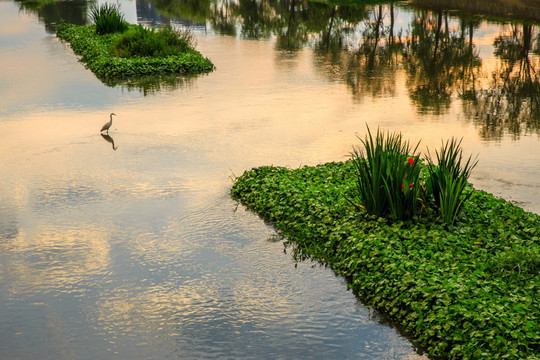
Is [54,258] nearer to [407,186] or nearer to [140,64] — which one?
[407,186]

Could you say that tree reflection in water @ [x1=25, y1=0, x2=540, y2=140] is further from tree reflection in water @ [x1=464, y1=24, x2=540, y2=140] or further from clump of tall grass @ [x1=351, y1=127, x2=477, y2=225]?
clump of tall grass @ [x1=351, y1=127, x2=477, y2=225]

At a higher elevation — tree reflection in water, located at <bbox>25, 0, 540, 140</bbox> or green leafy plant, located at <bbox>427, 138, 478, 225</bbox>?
tree reflection in water, located at <bbox>25, 0, 540, 140</bbox>

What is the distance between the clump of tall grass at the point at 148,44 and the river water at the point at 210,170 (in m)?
Result: 1.24

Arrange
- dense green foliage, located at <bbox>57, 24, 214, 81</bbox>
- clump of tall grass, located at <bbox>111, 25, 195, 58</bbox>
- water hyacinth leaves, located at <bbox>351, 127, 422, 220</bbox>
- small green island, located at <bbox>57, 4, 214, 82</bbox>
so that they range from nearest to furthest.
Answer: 1. water hyacinth leaves, located at <bbox>351, 127, 422, 220</bbox>
2. dense green foliage, located at <bbox>57, 24, 214, 81</bbox>
3. small green island, located at <bbox>57, 4, 214, 82</bbox>
4. clump of tall grass, located at <bbox>111, 25, 195, 58</bbox>

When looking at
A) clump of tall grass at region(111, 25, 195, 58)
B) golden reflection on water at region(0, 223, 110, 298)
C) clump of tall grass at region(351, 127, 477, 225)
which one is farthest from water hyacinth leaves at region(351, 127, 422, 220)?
clump of tall grass at region(111, 25, 195, 58)

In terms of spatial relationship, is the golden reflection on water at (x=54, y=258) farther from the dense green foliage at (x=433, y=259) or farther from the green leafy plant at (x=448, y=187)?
the green leafy plant at (x=448, y=187)

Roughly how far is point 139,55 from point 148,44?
428 millimetres

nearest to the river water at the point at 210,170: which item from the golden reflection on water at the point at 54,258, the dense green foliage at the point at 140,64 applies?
the golden reflection on water at the point at 54,258

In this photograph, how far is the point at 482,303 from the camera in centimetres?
661

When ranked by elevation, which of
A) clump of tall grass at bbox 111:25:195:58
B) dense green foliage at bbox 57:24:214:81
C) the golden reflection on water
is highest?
clump of tall grass at bbox 111:25:195:58

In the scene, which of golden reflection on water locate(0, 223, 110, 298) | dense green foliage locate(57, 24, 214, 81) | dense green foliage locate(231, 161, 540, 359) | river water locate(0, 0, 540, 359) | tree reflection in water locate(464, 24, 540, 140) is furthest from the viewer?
dense green foliage locate(57, 24, 214, 81)

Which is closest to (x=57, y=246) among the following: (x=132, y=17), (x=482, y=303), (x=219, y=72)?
(x=482, y=303)

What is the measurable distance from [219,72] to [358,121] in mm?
6560

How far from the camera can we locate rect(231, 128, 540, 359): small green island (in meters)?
6.41
